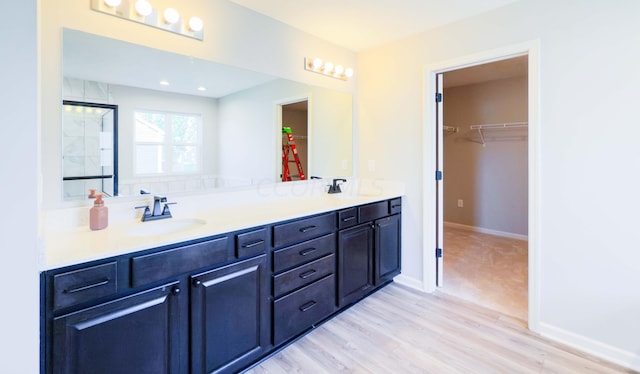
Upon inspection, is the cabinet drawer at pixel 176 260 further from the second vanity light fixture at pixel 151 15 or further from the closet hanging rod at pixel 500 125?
the closet hanging rod at pixel 500 125

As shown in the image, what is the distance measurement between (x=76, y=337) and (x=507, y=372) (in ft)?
7.12

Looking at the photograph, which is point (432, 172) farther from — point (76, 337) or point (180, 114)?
point (76, 337)

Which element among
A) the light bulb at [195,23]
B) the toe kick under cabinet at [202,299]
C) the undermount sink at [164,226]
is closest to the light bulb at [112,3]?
the light bulb at [195,23]

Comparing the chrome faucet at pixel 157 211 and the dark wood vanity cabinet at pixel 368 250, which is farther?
the dark wood vanity cabinet at pixel 368 250

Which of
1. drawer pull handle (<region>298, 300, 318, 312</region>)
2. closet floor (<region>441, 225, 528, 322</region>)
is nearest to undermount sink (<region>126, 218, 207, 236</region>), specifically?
drawer pull handle (<region>298, 300, 318, 312</region>)

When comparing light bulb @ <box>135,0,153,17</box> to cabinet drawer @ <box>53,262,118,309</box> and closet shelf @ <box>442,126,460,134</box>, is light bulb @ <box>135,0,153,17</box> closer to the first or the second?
cabinet drawer @ <box>53,262,118,309</box>

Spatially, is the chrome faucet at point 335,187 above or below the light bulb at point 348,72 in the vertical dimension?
below

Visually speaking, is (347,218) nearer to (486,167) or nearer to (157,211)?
(157,211)

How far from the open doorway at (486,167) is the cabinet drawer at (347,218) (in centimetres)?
157

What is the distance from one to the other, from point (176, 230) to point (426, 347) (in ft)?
5.80

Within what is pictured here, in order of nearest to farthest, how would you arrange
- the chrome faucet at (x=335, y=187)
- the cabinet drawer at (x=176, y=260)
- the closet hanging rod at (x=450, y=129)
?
the cabinet drawer at (x=176, y=260), the chrome faucet at (x=335, y=187), the closet hanging rod at (x=450, y=129)

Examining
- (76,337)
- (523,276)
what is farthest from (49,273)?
(523,276)

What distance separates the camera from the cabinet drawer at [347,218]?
90.5 inches

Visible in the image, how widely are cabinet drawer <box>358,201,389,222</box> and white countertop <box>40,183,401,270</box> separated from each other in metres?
0.05
